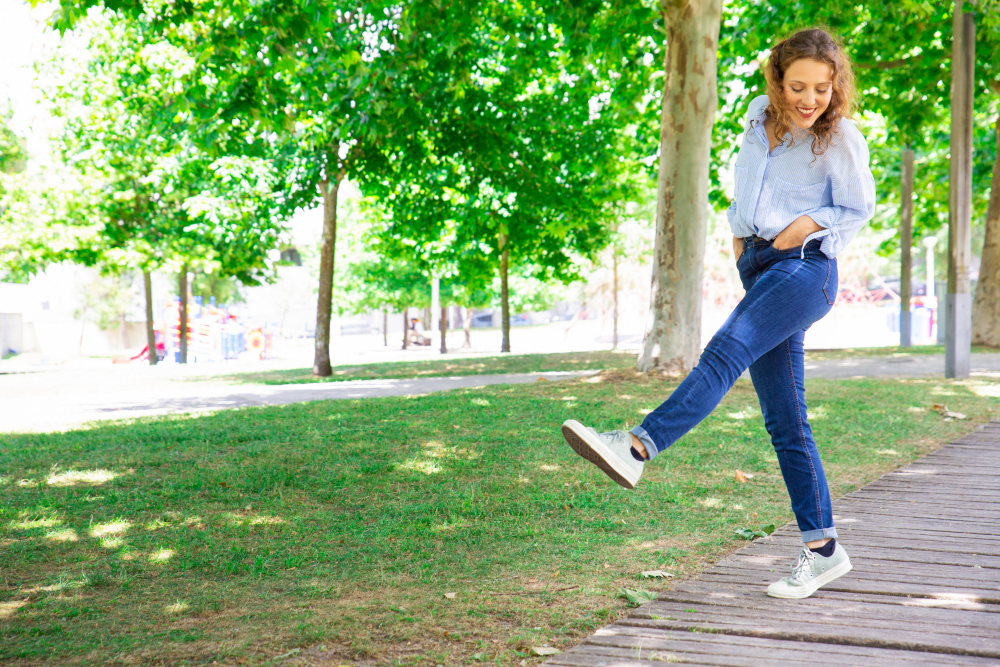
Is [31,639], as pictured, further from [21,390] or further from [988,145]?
[988,145]

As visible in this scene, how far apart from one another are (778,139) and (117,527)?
152 inches

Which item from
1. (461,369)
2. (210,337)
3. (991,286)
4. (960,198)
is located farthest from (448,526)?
(210,337)

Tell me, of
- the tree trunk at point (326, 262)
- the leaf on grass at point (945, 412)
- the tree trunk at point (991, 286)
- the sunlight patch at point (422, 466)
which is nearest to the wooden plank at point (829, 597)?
the sunlight patch at point (422, 466)

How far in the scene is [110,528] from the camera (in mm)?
4516

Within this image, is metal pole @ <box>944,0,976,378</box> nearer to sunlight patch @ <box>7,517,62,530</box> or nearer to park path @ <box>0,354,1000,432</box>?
park path @ <box>0,354,1000,432</box>

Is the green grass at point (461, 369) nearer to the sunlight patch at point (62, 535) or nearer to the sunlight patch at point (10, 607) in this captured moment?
the sunlight patch at point (62, 535)

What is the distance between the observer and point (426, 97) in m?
12.4

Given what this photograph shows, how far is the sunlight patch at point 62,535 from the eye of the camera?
4.32 meters

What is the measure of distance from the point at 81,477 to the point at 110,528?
4.48 feet

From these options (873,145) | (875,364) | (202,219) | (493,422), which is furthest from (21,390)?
(873,145)

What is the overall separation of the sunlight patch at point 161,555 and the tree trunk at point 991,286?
663 inches

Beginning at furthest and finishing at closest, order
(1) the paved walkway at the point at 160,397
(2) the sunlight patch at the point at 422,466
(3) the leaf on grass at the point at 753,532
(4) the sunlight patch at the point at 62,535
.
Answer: (1) the paved walkway at the point at 160,397
(2) the sunlight patch at the point at 422,466
(4) the sunlight patch at the point at 62,535
(3) the leaf on grass at the point at 753,532

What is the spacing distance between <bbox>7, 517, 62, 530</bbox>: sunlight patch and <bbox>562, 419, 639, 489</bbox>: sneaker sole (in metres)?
3.28

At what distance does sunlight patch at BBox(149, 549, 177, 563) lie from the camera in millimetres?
3971
